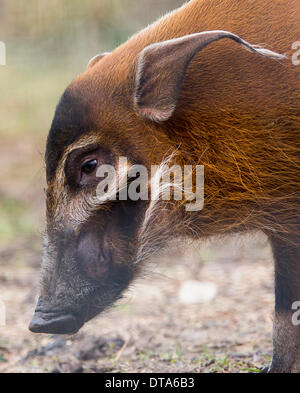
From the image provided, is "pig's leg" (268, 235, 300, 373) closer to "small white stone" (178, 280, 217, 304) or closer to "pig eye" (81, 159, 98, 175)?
"pig eye" (81, 159, 98, 175)

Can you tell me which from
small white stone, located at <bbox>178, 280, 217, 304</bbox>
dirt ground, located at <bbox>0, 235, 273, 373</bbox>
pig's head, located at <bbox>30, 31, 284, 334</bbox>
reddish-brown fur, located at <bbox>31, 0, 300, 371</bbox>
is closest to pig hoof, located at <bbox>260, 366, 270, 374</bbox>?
dirt ground, located at <bbox>0, 235, 273, 373</bbox>

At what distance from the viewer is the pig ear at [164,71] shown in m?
2.18

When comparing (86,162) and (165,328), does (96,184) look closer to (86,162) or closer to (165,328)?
(86,162)

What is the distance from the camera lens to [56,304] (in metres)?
2.42

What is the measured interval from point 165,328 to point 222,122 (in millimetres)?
1483

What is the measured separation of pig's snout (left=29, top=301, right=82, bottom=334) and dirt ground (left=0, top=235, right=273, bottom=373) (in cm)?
19

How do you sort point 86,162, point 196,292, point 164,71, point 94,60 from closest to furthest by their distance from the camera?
point 164,71
point 86,162
point 94,60
point 196,292

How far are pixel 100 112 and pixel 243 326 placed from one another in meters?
1.62

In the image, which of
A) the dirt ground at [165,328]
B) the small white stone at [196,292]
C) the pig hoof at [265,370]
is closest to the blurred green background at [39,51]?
the dirt ground at [165,328]

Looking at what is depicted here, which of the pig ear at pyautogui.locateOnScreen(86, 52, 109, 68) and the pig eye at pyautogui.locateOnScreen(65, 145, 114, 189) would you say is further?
the pig ear at pyautogui.locateOnScreen(86, 52, 109, 68)

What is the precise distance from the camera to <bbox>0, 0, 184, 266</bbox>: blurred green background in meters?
4.08

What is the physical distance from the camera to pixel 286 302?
260 cm

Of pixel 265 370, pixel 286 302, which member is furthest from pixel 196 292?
pixel 286 302

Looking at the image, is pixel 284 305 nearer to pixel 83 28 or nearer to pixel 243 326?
pixel 243 326
